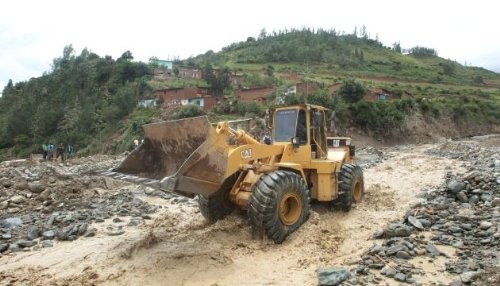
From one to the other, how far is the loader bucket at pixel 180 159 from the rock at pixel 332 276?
2.06 metres

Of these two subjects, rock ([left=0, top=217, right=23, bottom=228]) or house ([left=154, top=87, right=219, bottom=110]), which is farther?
house ([left=154, top=87, right=219, bottom=110])

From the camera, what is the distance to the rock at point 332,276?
19.4 ft

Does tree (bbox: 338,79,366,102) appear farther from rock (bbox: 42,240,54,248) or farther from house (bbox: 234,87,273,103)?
rock (bbox: 42,240,54,248)

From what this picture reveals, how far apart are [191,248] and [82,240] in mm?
2523

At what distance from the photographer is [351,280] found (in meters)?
5.95

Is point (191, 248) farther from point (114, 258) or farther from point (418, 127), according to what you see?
point (418, 127)

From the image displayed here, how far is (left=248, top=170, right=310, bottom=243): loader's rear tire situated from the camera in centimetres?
734

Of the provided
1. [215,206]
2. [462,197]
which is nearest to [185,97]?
[462,197]

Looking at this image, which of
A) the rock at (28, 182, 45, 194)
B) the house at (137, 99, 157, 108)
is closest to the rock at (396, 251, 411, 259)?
the rock at (28, 182, 45, 194)

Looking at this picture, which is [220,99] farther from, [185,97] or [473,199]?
[473,199]

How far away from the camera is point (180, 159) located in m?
7.79

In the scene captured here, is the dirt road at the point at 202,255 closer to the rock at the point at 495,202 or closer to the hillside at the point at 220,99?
the rock at the point at 495,202

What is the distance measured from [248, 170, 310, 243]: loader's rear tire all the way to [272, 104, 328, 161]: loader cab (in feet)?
4.15

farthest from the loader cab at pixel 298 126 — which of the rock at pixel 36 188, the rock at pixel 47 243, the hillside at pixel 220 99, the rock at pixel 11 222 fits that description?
the hillside at pixel 220 99
